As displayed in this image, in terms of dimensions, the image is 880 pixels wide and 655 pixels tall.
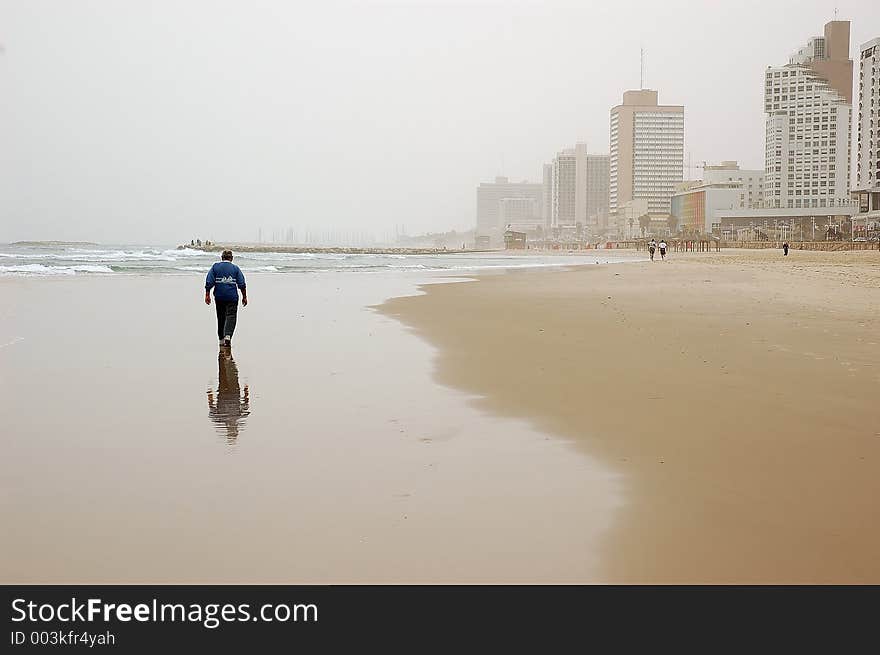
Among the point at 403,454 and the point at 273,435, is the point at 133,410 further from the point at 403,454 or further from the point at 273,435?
the point at 403,454

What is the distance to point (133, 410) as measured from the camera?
765cm

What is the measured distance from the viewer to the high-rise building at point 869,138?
138375 mm

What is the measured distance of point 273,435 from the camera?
21.9 ft

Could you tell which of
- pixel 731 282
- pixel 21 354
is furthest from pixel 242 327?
pixel 731 282

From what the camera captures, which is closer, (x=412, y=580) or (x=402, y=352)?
(x=412, y=580)

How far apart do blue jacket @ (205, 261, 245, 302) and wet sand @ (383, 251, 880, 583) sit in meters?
3.44

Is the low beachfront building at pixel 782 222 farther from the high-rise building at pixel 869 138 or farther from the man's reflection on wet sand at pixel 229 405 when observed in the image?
the man's reflection on wet sand at pixel 229 405

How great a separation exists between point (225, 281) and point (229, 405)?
486 cm

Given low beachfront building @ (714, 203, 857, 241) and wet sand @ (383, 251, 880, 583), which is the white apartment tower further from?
wet sand @ (383, 251, 880, 583)

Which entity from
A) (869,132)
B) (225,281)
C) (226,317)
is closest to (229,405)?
(226,317)

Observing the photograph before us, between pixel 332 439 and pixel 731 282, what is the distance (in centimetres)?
2552

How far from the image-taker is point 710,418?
721 cm
